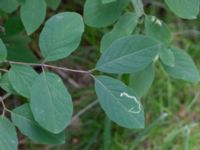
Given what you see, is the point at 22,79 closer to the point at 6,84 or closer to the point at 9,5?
the point at 6,84

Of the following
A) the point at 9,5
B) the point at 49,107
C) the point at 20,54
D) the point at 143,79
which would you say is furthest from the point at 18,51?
the point at 49,107

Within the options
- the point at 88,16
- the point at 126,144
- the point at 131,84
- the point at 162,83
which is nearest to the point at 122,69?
the point at 88,16

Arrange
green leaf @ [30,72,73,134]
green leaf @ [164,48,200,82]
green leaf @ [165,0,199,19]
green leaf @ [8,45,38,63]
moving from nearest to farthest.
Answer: green leaf @ [30,72,73,134] → green leaf @ [165,0,199,19] → green leaf @ [164,48,200,82] → green leaf @ [8,45,38,63]

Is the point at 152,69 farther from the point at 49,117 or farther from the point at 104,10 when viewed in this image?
the point at 49,117

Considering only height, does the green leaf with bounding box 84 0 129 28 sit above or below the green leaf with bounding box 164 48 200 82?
above

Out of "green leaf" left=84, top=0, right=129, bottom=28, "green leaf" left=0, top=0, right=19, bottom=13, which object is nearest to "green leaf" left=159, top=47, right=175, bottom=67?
"green leaf" left=84, top=0, right=129, bottom=28

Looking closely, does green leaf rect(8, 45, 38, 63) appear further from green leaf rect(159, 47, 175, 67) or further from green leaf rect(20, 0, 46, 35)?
green leaf rect(159, 47, 175, 67)

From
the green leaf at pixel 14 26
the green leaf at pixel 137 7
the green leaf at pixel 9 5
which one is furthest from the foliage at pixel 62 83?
the green leaf at pixel 14 26
